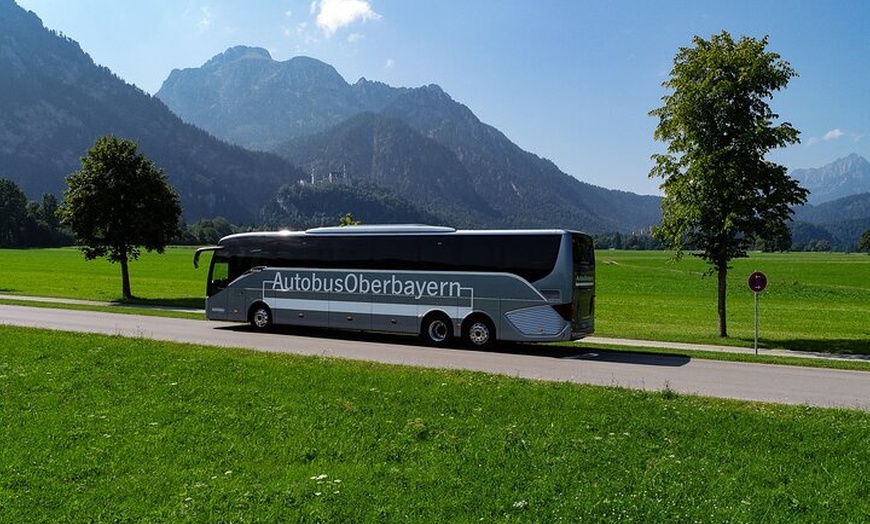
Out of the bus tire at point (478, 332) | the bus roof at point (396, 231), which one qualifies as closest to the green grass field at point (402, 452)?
the bus tire at point (478, 332)

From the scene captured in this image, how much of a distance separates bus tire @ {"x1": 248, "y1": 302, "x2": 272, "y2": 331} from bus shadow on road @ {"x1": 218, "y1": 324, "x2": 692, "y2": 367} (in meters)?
0.28

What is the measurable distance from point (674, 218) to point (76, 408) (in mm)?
20549

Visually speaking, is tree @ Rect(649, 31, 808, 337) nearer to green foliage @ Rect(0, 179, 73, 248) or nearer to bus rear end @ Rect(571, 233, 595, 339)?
bus rear end @ Rect(571, 233, 595, 339)

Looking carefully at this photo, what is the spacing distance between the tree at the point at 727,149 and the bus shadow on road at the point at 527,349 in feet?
21.0

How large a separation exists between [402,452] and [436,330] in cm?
1356

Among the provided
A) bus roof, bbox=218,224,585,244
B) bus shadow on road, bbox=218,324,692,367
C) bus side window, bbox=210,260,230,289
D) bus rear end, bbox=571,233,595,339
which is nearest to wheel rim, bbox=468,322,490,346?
bus shadow on road, bbox=218,324,692,367

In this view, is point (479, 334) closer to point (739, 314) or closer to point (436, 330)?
point (436, 330)

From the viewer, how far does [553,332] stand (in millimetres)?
19891

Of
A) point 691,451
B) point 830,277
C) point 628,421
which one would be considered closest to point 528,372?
point 628,421

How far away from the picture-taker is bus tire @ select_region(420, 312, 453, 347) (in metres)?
21.5

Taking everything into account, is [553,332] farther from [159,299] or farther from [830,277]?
[830,277]

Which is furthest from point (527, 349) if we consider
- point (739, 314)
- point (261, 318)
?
point (739, 314)

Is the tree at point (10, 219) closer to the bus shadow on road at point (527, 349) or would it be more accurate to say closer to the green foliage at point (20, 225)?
the green foliage at point (20, 225)

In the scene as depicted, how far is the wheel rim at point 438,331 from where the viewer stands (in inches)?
851
